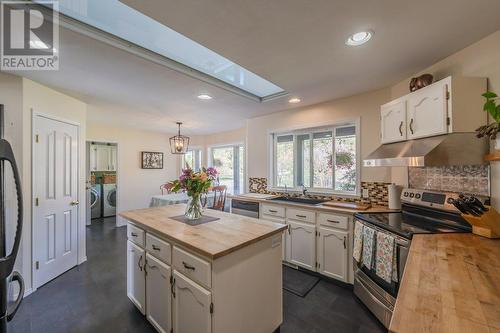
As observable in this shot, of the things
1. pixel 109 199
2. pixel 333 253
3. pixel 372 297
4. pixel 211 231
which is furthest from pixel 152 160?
pixel 372 297

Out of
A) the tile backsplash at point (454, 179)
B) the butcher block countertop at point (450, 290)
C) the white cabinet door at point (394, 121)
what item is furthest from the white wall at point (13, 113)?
the tile backsplash at point (454, 179)

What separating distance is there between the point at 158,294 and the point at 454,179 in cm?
276

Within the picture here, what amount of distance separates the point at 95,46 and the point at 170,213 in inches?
64.6

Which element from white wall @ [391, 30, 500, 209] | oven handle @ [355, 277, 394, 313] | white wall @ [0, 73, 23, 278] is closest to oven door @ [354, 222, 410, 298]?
oven handle @ [355, 277, 394, 313]

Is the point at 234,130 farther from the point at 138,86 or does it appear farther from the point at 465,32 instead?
the point at 465,32

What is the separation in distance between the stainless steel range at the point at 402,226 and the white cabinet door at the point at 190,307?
4.96 ft

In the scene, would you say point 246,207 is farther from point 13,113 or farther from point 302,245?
point 13,113

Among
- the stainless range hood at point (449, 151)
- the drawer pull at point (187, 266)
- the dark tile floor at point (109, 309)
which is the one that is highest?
the stainless range hood at point (449, 151)

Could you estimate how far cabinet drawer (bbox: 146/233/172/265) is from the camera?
1613mm

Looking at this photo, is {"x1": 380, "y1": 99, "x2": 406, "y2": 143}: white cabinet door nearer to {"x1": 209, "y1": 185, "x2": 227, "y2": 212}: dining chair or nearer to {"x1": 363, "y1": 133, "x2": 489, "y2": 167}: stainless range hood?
{"x1": 363, "y1": 133, "x2": 489, "y2": 167}: stainless range hood

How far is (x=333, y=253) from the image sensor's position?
2506 millimetres

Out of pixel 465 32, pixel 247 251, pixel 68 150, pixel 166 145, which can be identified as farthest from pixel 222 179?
pixel 465 32

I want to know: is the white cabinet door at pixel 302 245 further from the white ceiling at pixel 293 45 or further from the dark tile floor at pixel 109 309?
the white ceiling at pixel 293 45

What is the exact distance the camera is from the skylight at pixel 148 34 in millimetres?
1383
